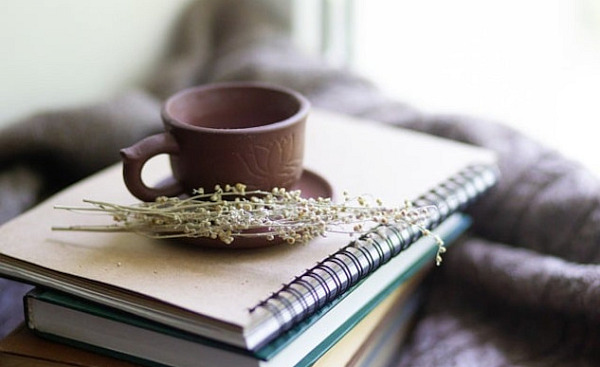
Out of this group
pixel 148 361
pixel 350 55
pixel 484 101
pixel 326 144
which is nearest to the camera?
pixel 148 361

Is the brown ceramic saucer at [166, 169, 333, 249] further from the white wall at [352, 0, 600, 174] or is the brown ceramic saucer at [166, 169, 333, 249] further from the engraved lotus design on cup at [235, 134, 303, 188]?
the white wall at [352, 0, 600, 174]

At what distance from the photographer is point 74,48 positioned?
90 cm

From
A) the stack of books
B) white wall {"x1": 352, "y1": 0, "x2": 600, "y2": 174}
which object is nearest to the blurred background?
white wall {"x1": 352, "y1": 0, "x2": 600, "y2": 174}

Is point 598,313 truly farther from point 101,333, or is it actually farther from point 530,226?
point 101,333

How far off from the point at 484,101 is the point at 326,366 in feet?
1.78

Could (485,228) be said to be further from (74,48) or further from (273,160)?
(74,48)

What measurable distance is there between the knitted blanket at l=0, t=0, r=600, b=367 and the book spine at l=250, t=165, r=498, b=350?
9cm

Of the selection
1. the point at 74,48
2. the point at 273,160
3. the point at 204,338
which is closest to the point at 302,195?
the point at 273,160

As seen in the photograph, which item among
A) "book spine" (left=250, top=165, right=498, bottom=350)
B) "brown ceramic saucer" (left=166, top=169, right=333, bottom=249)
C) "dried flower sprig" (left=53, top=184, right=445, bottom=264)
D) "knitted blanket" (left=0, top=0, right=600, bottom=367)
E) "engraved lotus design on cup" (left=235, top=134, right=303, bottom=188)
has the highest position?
"engraved lotus design on cup" (left=235, top=134, right=303, bottom=188)

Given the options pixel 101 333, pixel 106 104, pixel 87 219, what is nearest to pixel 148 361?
pixel 101 333

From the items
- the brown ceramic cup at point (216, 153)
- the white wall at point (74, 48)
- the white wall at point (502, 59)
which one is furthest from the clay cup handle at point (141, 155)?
the white wall at point (502, 59)

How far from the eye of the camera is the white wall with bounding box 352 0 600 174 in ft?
3.05

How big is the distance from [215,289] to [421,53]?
0.62 meters

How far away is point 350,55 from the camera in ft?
A: 3.66
